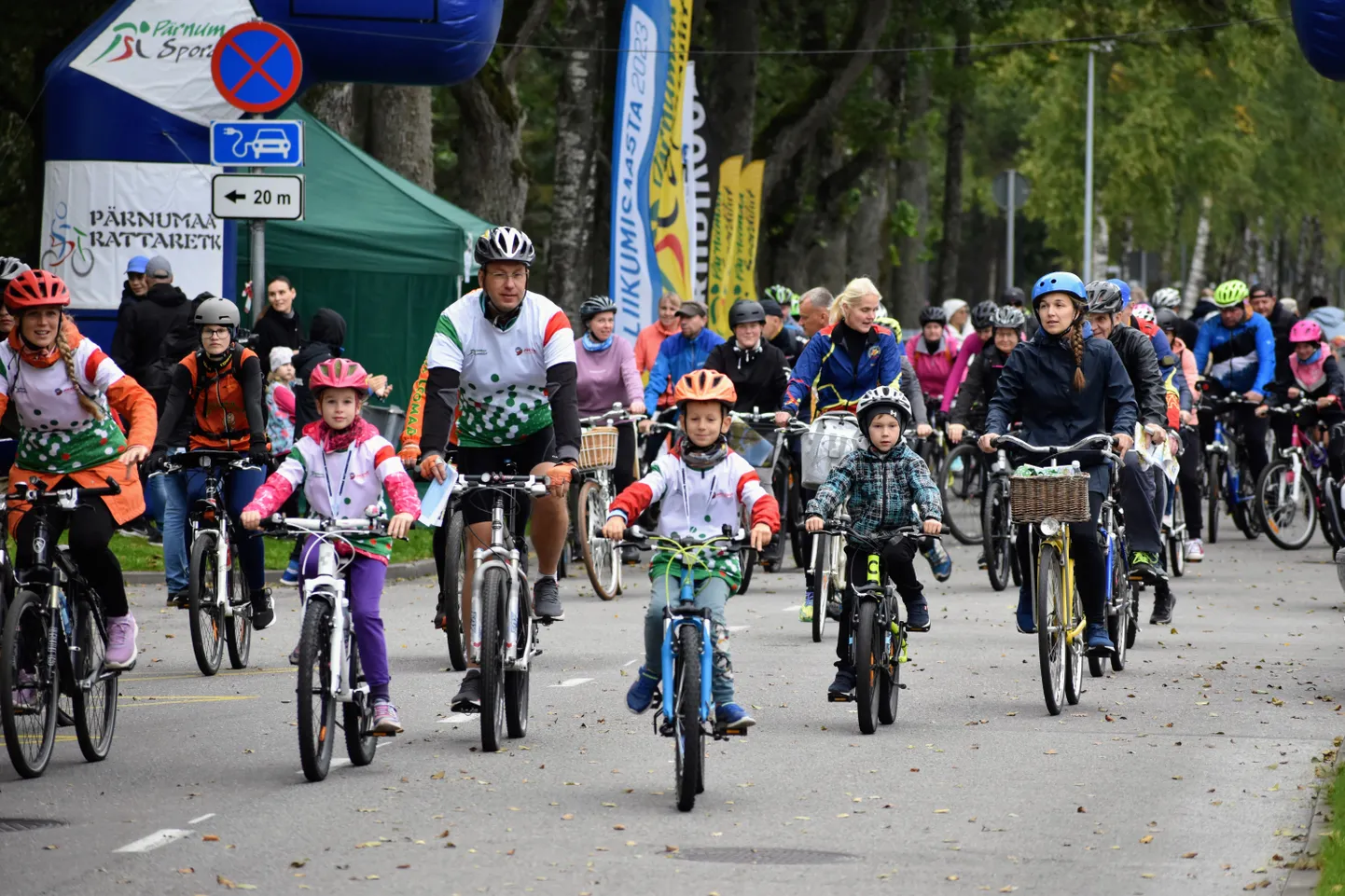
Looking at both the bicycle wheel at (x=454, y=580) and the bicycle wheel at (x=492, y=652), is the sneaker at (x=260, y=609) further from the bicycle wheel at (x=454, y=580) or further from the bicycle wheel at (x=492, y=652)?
the bicycle wheel at (x=492, y=652)

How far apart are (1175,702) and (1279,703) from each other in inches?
18.2

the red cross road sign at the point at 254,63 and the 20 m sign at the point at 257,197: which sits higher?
the red cross road sign at the point at 254,63

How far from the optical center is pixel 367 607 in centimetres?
888

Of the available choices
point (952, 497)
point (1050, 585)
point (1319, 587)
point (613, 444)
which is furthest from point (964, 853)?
point (952, 497)

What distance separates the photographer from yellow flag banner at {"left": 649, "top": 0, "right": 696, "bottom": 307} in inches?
917

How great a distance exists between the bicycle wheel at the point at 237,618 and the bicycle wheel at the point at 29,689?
9.82 feet

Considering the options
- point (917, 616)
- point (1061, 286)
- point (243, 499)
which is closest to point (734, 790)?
point (917, 616)

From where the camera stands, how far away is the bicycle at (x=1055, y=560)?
10336 mm

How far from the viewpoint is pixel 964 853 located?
736 centimetres

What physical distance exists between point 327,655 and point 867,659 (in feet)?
7.65

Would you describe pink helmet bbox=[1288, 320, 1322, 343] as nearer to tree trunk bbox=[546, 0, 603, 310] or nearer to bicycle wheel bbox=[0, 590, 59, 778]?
tree trunk bbox=[546, 0, 603, 310]

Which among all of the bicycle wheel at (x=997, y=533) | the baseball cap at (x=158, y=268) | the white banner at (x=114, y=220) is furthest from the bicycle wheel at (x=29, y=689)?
the white banner at (x=114, y=220)

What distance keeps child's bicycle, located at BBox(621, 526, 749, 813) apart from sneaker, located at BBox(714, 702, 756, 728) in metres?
0.02

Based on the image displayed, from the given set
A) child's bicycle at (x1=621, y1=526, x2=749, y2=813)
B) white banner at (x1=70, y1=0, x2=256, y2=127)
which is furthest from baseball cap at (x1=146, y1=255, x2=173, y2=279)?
child's bicycle at (x1=621, y1=526, x2=749, y2=813)
